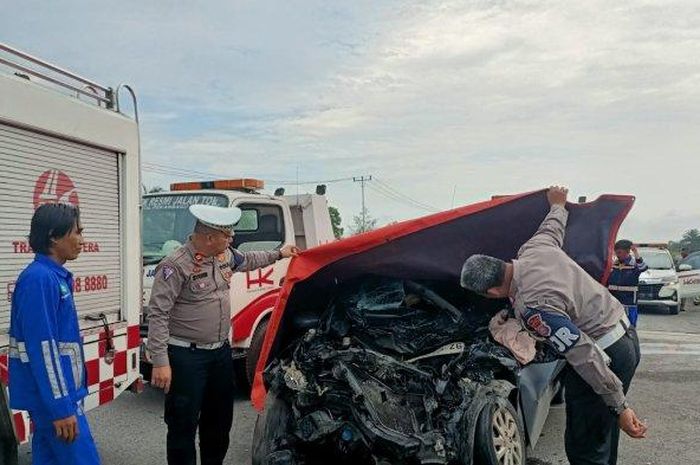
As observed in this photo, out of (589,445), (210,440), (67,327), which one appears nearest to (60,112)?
(67,327)

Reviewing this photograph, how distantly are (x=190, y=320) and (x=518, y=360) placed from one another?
7.01 ft

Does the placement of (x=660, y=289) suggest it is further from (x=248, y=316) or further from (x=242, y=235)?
(x=248, y=316)

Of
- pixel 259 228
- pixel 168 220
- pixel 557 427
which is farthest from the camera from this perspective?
pixel 259 228

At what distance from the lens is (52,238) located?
2.85 metres

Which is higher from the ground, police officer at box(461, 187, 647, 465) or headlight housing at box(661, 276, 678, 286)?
police officer at box(461, 187, 647, 465)

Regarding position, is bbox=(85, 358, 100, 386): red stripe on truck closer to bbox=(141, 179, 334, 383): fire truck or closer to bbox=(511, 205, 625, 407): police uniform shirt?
bbox=(141, 179, 334, 383): fire truck

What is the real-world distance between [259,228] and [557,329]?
4.55 m

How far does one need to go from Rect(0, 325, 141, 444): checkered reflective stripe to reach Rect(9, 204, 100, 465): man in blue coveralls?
0.96 meters

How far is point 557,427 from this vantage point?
5730mm

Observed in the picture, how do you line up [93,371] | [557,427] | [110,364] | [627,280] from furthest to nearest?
1. [627,280]
2. [557,427]
3. [110,364]
4. [93,371]

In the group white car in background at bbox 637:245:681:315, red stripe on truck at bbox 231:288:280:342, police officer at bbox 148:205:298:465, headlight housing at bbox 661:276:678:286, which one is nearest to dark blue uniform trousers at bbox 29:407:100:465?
police officer at bbox 148:205:298:465

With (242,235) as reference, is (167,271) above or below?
below

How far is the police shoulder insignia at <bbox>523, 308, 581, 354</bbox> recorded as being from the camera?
3.07m

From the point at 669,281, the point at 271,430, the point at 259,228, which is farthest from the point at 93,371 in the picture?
the point at 669,281
